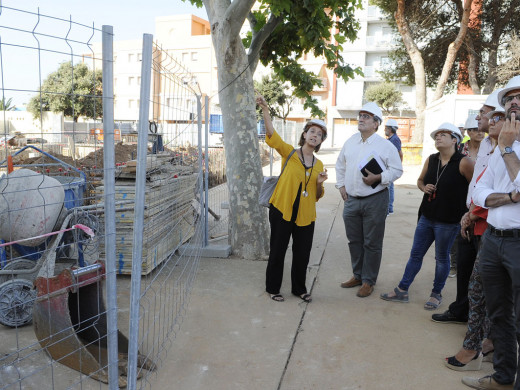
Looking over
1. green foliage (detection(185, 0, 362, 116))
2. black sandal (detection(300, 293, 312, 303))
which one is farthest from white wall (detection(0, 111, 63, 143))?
green foliage (detection(185, 0, 362, 116))

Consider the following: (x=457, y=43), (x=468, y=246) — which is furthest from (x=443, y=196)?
(x=457, y=43)

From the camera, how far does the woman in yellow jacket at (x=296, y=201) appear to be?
436 cm

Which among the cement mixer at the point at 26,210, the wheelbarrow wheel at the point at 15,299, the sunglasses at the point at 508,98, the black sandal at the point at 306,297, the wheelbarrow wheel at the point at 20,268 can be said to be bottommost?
the black sandal at the point at 306,297

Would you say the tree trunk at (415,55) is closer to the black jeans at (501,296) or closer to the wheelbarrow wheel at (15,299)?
the black jeans at (501,296)

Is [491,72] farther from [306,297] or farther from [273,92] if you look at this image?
[306,297]

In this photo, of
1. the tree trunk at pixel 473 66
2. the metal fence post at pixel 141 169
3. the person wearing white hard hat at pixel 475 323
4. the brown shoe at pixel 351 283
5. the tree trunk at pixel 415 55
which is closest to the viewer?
the metal fence post at pixel 141 169

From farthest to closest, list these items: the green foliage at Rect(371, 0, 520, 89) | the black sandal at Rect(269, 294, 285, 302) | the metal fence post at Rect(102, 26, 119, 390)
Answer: the green foliage at Rect(371, 0, 520, 89) < the black sandal at Rect(269, 294, 285, 302) < the metal fence post at Rect(102, 26, 119, 390)

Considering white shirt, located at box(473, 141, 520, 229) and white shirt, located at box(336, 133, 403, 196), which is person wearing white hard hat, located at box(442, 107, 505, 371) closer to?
white shirt, located at box(473, 141, 520, 229)

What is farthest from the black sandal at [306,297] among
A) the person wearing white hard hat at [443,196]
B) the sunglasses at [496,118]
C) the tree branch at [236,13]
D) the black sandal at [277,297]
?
the tree branch at [236,13]

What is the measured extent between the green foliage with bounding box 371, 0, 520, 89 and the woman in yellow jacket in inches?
846

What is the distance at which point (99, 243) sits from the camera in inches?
148

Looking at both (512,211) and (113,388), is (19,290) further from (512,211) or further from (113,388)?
(512,211)

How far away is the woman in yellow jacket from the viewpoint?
4.36m

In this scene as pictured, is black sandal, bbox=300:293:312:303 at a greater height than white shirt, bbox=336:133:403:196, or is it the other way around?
white shirt, bbox=336:133:403:196
